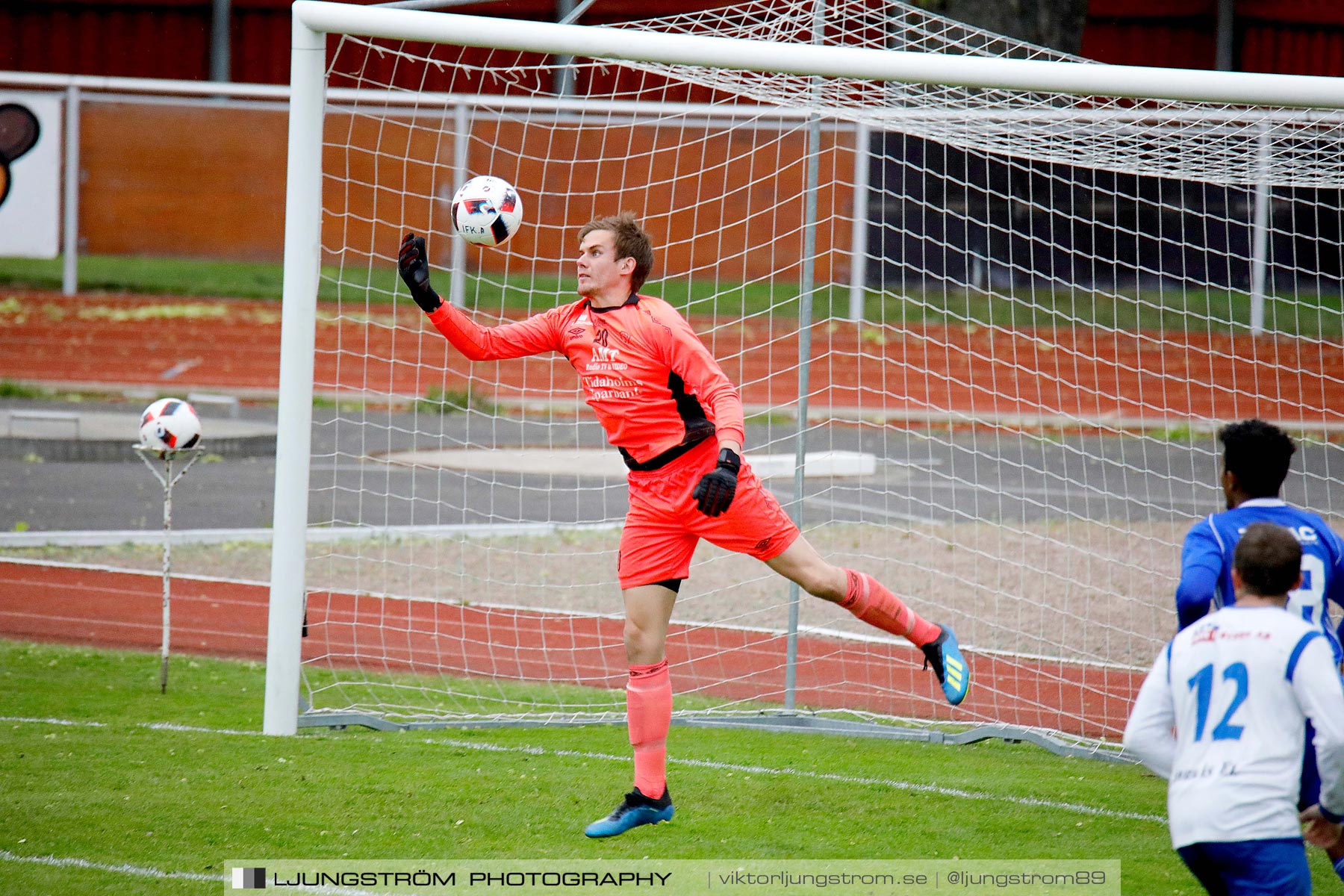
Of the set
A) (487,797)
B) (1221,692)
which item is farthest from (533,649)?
(1221,692)

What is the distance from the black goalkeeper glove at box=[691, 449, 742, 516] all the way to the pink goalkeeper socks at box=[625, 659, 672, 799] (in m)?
0.73

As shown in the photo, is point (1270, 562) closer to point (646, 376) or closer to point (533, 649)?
point (646, 376)

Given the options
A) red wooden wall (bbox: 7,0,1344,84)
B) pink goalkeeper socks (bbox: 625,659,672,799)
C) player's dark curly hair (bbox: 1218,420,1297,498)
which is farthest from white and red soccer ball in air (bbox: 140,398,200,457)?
red wooden wall (bbox: 7,0,1344,84)

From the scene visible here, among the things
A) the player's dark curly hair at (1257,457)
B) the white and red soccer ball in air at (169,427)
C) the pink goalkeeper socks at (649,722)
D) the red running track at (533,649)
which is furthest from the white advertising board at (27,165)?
the player's dark curly hair at (1257,457)

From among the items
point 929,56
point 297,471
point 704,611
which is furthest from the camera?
point 704,611

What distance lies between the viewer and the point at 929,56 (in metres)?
5.61

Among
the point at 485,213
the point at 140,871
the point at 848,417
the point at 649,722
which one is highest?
the point at 485,213

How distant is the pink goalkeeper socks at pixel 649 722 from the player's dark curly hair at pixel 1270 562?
2.11 meters

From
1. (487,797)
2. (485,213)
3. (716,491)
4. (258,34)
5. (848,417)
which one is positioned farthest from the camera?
(258,34)

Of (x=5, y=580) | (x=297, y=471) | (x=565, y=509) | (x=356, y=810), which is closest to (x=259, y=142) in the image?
(x=565, y=509)

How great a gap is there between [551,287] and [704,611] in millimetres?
11885

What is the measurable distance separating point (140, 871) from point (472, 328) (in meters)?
2.21

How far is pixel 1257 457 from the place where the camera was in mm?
3895

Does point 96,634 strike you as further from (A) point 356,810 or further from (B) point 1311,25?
(B) point 1311,25
